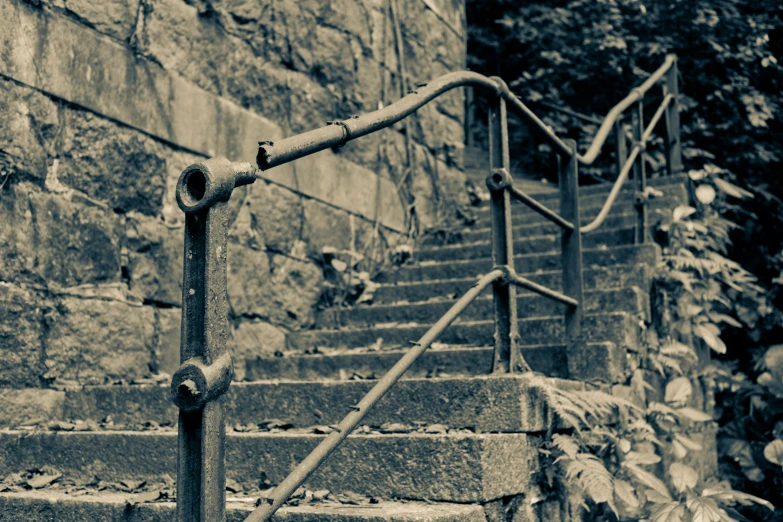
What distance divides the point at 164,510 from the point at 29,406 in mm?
1132

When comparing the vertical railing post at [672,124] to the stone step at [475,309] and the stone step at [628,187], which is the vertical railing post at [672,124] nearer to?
the stone step at [628,187]

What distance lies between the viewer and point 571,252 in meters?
3.25

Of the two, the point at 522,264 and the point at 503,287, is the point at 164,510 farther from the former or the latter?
the point at 522,264

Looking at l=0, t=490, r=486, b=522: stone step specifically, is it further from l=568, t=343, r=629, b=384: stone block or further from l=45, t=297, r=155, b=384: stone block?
l=568, t=343, r=629, b=384: stone block

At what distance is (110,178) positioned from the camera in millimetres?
3348

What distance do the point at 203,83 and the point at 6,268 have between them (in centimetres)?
142

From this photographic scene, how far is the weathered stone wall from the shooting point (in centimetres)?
297

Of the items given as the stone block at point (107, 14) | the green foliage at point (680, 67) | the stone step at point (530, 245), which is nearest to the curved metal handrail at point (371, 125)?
the stone step at point (530, 245)

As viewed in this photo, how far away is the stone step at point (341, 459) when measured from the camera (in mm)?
2117

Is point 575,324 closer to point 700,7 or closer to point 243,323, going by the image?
point 243,323

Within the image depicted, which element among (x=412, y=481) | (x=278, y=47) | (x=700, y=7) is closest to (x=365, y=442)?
(x=412, y=481)

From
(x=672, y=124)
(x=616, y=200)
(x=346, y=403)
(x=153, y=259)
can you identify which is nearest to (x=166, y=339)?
(x=153, y=259)

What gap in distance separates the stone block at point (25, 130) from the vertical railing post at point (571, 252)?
2.02 metres

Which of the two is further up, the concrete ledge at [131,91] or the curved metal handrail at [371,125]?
the concrete ledge at [131,91]
